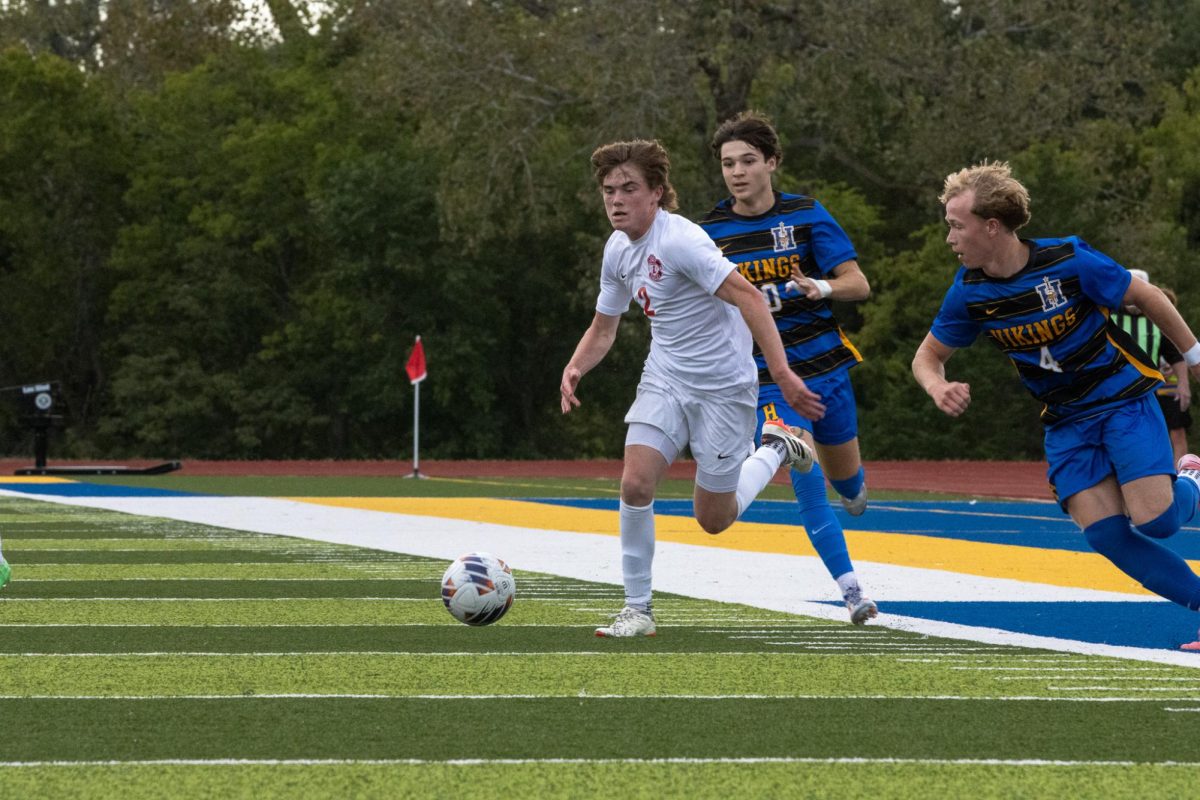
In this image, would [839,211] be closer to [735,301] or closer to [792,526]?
[792,526]

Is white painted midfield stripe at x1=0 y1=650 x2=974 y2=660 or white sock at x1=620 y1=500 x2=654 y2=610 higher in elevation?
white sock at x1=620 y1=500 x2=654 y2=610

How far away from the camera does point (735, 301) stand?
23.9ft

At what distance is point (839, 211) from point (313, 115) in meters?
13.5

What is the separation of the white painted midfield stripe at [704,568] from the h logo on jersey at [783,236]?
5.55 ft

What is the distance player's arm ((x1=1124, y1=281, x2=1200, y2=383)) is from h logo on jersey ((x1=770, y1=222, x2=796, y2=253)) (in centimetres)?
181

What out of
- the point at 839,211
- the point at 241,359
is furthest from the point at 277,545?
the point at 241,359

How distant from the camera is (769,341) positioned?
23.7 ft

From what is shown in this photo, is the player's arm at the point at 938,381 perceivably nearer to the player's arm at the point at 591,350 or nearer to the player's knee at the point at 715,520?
the player's knee at the point at 715,520

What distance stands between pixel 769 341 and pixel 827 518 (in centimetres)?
157

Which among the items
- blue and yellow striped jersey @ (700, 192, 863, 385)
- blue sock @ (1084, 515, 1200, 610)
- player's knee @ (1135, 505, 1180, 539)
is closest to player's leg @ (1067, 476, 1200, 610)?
blue sock @ (1084, 515, 1200, 610)

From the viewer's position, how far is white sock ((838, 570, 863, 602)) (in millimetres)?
8344

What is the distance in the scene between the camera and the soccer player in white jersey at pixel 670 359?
24.5 ft


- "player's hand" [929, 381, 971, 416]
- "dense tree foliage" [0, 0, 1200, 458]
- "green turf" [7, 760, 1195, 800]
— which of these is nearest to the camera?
"green turf" [7, 760, 1195, 800]

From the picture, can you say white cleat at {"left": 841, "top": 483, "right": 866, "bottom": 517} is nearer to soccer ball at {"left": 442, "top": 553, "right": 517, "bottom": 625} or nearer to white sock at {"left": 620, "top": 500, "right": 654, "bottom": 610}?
white sock at {"left": 620, "top": 500, "right": 654, "bottom": 610}
